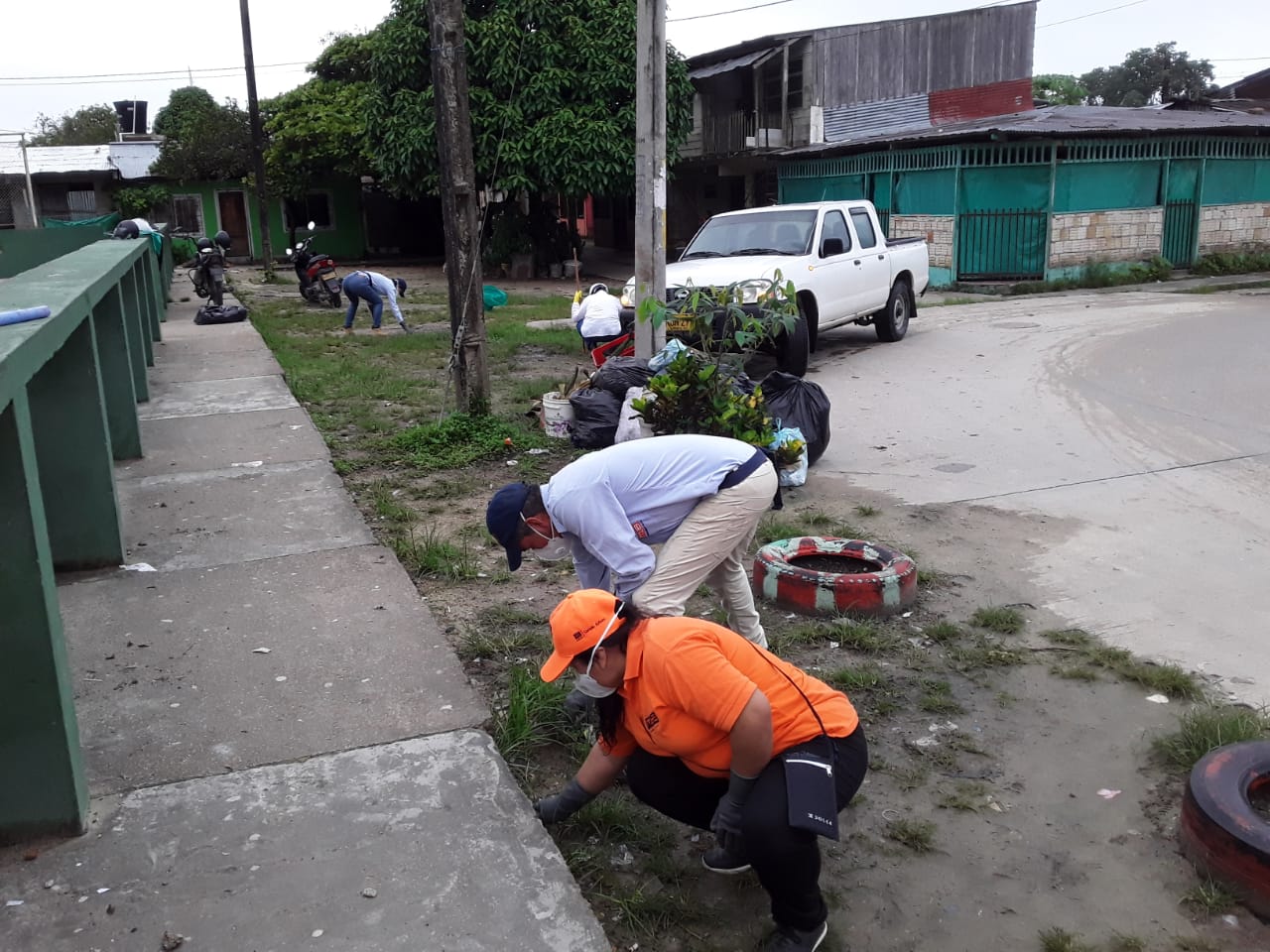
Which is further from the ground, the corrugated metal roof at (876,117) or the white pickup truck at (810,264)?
the corrugated metal roof at (876,117)

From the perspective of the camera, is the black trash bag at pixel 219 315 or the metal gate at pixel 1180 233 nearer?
the black trash bag at pixel 219 315

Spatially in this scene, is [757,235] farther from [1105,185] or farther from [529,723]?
[1105,185]

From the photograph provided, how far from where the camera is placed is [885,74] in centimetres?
2612

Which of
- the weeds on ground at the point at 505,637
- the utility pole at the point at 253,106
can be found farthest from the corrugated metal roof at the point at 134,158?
the weeds on ground at the point at 505,637

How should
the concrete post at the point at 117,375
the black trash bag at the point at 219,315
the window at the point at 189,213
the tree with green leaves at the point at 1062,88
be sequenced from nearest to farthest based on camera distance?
the concrete post at the point at 117,375, the black trash bag at the point at 219,315, the window at the point at 189,213, the tree with green leaves at the point at 1062,88

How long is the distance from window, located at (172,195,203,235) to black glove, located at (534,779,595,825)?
3394 centimetres

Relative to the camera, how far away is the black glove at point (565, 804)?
3.31 m

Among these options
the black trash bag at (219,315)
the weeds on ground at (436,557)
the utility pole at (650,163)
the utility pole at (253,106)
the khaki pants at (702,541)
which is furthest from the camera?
the utility pole at (253,106)

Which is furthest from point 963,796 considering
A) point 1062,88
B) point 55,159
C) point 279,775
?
point 1062,88

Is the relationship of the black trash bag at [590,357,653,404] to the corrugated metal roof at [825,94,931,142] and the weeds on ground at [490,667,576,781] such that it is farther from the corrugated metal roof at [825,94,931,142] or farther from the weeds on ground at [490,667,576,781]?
the corrugated metal roof at [825,94,931,142]

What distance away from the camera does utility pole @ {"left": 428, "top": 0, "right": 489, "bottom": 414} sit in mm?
8172

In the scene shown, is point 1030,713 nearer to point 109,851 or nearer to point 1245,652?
point 1245,652

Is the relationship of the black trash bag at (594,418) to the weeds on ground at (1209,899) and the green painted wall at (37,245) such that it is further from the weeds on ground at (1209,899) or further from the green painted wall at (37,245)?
the green painted wall at (37,245)

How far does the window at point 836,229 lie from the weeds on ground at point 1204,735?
8.86 meters
